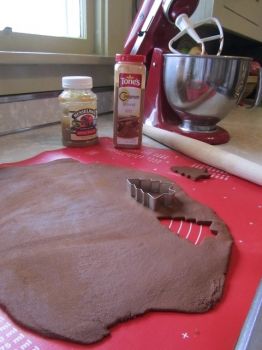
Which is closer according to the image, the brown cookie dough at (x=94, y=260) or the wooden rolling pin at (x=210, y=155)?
the brown cookie dough at (x=94, y=260)

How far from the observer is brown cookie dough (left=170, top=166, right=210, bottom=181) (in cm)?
60

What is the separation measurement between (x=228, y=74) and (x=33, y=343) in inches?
27.1

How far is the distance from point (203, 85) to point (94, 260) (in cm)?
55

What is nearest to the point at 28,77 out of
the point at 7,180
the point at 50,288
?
the point at 7,180

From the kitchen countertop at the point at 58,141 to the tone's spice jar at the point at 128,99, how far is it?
0.08m

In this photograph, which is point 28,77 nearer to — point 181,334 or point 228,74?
point 228,74

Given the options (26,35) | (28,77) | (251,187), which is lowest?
(251,187)

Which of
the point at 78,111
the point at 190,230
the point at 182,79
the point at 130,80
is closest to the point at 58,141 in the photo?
the point at 78,111

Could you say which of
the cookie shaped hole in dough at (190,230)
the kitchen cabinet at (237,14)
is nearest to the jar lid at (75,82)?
the cookie shaped hole in dough at (190,230)

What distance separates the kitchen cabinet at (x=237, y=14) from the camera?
3.40 ft

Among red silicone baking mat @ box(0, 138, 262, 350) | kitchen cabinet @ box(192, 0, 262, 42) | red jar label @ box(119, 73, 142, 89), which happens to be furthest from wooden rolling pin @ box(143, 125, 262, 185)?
kitchen cabinet @ box(192, 0, 262, 42)

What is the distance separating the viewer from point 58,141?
812 millimetres

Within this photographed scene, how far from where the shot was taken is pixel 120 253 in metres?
0.35

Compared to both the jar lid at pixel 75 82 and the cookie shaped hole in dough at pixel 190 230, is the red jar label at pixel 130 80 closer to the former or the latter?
the jar lid at pixel 75 82
